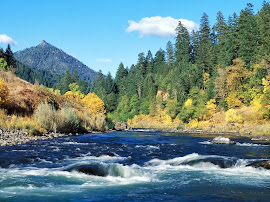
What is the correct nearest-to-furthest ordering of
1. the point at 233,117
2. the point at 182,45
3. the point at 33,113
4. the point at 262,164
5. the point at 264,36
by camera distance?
the point at 262,164 → the point at 33,113 → the point at 233,117 → the point at 264,36 → the point at 182,45

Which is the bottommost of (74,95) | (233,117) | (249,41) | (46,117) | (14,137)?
(14,137)

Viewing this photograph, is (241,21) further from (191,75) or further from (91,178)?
(91,178)

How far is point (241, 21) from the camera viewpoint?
77.6 metres

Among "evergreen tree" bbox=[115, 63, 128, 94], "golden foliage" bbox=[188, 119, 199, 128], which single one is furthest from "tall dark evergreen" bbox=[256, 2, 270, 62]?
"evergreen tree" bbox=[115, 63, 128, 94]

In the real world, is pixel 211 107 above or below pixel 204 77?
below

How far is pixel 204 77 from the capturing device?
8569 cm

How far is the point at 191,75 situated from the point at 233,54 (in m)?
18.8

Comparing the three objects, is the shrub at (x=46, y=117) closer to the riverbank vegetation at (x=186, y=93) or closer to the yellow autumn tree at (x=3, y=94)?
the riverbank vegetation at (x=186, y=93)

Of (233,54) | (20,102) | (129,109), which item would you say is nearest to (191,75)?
(233,54)

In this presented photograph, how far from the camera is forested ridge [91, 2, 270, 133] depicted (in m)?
64.4

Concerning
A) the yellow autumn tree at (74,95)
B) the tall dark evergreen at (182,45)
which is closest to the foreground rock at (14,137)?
the yellow autumn tree at (74,95)

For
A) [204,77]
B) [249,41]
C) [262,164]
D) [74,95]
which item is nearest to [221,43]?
[204,77]

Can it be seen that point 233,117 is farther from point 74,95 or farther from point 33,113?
point 74,95

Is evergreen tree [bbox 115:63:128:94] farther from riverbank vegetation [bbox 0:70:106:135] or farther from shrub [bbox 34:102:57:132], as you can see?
shrub [bbox 34:102:57:132]
